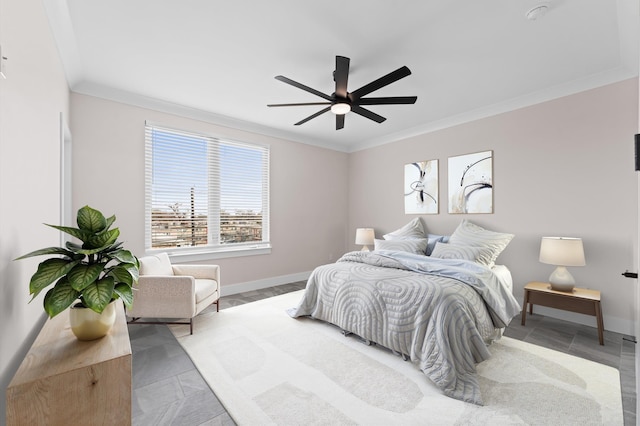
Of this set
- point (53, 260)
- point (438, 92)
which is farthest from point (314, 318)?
point (438, 92)

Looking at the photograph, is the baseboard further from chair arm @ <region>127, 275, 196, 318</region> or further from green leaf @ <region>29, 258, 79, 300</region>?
green leaf @ <region>29, 258, 79, 300</region>

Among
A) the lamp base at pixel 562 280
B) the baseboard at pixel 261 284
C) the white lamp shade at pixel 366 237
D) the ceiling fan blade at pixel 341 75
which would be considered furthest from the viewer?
the white lamp shade at pixel 366 237

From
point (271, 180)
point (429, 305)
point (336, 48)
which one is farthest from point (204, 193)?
point (429, 305)

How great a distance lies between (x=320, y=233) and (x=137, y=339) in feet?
11.2

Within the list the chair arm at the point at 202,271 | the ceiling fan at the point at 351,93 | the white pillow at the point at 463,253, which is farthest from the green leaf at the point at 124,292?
the white pillow at the point at 463,253

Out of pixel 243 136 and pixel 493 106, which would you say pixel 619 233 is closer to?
pixel 493 106

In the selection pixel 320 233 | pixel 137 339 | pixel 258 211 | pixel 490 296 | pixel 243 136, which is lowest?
pixel 137 339

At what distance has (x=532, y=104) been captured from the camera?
342cm

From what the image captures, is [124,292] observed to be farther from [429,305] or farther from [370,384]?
[429,305]

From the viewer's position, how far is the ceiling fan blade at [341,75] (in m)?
2.09

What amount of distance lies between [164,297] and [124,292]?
1.72 metres

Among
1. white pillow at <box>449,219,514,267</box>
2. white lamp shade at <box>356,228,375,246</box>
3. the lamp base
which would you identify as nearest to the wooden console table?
white pillow at <box>449,219,514,267</box>

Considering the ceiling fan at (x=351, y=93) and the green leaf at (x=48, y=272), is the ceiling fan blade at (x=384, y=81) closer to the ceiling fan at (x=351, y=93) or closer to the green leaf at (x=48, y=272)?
the ceiling fan at (x=351, y=93)

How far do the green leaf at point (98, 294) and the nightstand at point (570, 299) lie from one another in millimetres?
3766
